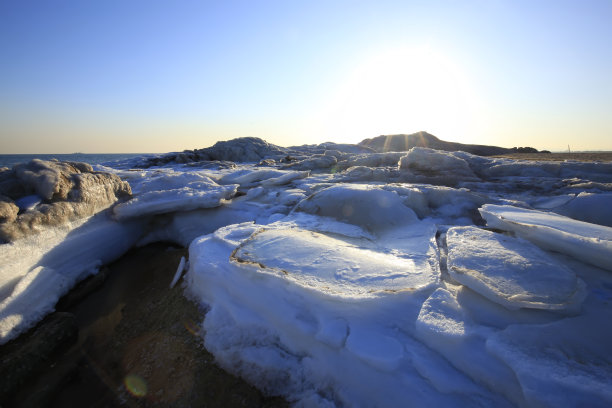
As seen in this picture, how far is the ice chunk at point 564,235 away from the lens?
4.08ft

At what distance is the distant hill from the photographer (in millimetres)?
19266

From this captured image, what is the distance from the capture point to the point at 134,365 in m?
1.54

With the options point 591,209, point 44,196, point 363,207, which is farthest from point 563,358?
point 44,196

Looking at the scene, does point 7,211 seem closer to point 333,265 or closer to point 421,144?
point 333,265

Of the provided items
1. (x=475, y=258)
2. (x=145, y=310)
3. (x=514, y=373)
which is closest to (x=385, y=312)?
(x=514, y=373)

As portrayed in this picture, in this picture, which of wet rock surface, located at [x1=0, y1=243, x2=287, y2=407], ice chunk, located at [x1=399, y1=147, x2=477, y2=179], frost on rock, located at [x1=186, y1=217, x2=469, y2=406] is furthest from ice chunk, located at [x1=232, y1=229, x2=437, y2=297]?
ice chunk, located at [x1=399, y1=147, x2=477, y2=179]

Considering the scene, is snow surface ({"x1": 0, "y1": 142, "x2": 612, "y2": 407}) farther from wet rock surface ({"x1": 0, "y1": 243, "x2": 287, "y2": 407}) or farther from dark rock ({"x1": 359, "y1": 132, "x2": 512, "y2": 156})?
dark rock ({"x1": 359, "y1": 132, "x2": 512, "y2": 156})

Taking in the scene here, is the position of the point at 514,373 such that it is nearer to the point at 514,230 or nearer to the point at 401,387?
the point at 401,387

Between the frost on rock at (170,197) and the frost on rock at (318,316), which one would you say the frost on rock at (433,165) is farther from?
the frost on rock at (318,316)

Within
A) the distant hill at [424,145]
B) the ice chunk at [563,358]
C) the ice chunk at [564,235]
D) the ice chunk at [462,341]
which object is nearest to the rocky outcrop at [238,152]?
the distant hill at [424,145]

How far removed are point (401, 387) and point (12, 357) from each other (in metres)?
2.11

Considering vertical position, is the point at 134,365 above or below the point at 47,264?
below

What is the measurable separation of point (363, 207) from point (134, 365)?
2.13 meters

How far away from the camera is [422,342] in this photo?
1.12 m
